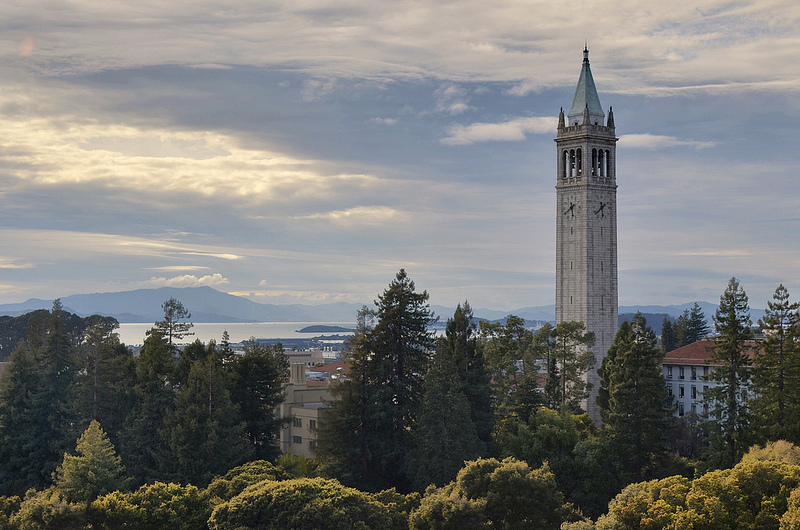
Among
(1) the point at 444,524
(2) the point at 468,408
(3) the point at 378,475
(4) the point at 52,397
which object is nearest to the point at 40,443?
(4) the point at 52,397

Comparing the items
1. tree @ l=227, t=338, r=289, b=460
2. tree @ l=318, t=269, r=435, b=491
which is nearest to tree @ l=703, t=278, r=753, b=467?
tree @ l=318, t=269, r=435, b=491

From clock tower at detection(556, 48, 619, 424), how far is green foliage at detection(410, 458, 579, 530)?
53547 millimetres

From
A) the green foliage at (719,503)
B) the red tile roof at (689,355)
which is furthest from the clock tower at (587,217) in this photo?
the green foliage at (719,503)

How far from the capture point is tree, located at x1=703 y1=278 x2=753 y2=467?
50709 mm

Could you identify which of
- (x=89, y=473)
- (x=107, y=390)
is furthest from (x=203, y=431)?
(x=107, y=390)

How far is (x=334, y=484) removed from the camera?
39344mm

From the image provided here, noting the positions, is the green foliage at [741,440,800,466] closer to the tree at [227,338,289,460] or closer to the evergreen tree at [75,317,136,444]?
the tree at [227,338,289,460]

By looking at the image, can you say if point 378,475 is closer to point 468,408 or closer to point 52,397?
point 468,408

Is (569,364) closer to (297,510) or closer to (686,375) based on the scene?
(686,375)

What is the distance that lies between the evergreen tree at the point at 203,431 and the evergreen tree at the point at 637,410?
22460 mm

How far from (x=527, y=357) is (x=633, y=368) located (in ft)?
51.3

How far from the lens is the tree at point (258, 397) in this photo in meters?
58.2

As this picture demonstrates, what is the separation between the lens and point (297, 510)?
36.7 meters

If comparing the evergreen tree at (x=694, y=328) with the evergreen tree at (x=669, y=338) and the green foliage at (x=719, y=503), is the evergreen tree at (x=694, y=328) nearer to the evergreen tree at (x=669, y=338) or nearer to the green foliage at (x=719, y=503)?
the evergreen tree at (x=669, y=338)
